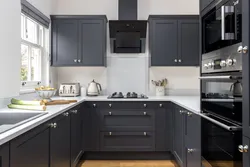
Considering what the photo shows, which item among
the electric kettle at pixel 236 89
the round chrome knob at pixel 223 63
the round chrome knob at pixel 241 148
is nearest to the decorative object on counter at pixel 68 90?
the round chrome knob at pixel 223 63

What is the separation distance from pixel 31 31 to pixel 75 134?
162 cm

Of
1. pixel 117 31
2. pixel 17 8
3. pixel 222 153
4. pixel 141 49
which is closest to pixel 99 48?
pixel 117 31

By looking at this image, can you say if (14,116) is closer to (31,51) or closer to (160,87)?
(31,51)

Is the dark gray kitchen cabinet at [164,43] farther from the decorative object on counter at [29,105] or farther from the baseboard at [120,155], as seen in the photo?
the decorative object on counter at [29,105]

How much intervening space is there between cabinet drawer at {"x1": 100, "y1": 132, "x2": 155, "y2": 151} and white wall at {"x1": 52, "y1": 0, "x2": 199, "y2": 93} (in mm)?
917

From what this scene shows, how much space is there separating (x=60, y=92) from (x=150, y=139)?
156 centimetres

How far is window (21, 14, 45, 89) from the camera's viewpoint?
3521mm

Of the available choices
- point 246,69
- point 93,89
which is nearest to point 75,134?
point 93,89

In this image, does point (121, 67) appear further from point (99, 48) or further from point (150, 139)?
point (150, 139)

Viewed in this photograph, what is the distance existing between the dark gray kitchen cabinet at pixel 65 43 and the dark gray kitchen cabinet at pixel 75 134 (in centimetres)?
98

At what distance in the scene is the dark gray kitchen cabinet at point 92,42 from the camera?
4176mm

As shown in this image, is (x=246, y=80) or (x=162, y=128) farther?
(x=162, y=128)

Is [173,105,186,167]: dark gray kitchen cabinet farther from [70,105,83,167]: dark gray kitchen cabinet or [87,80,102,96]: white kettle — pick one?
[87,80,102,96]: white kettle

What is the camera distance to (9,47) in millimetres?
2721
